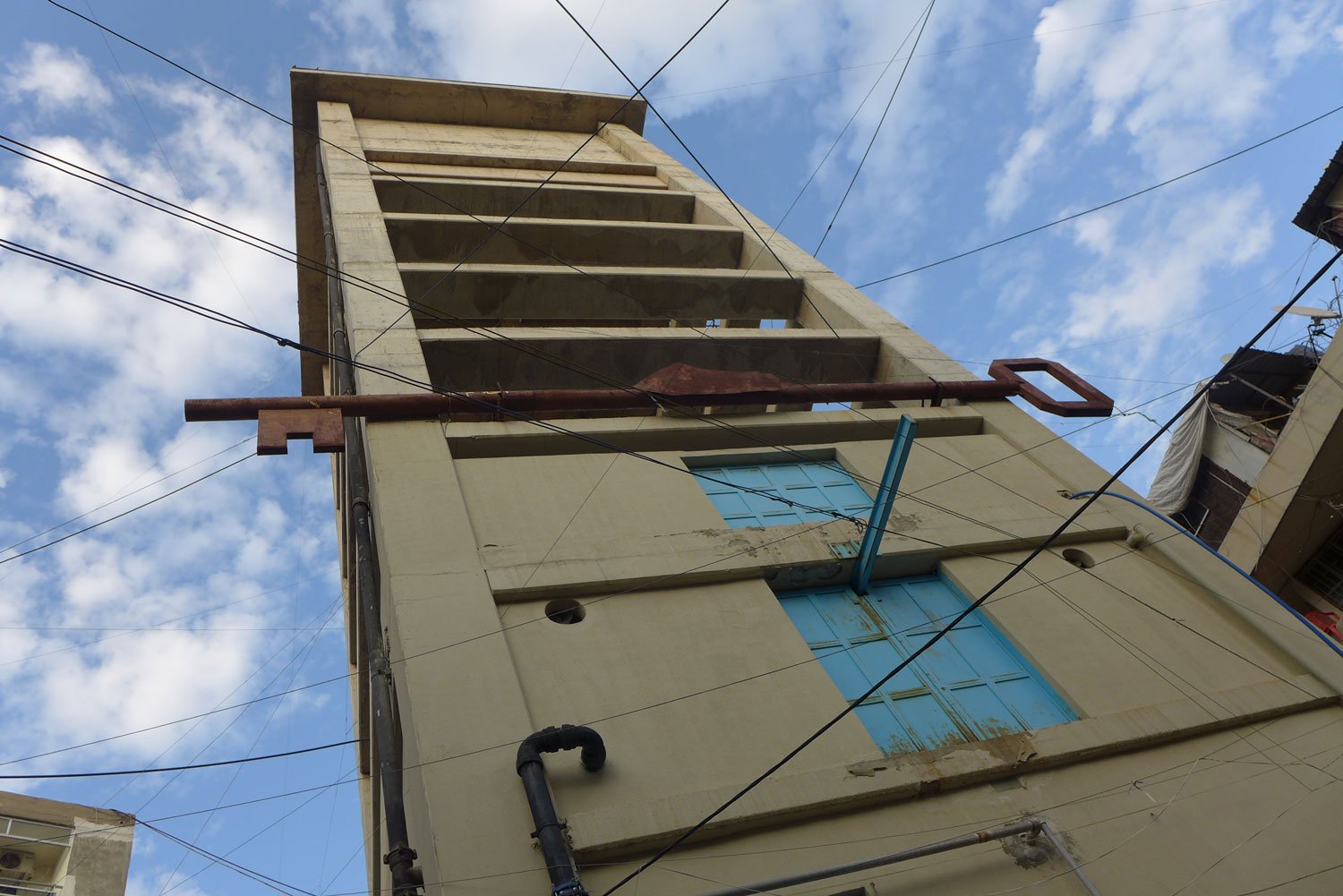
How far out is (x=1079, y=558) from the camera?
8453 millimetres

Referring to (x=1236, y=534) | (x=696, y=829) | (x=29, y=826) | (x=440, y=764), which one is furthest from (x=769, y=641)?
(x=29, y=826)

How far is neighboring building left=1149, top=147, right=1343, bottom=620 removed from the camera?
610 inches

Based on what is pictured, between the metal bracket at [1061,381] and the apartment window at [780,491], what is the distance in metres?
2.73

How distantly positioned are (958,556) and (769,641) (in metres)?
2.34

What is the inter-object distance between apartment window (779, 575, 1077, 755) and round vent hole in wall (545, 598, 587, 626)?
1.74 metres

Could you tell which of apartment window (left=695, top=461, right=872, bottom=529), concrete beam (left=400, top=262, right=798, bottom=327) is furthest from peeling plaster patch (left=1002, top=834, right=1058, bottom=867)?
concrete beam (left=400, top=262, right=798, bottom=327)

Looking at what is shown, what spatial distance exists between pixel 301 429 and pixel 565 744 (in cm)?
439

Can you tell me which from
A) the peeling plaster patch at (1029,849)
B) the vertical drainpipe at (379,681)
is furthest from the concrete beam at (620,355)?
the peeling plaster patch at (1029,849)

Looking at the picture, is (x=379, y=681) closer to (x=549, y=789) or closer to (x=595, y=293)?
(x=549, y=789)

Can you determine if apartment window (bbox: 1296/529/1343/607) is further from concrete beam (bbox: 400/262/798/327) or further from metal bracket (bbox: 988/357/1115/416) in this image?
concrete beam (bbox: 400/262/798/327)

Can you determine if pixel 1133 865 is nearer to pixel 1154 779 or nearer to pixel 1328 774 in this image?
pixel 1154 779

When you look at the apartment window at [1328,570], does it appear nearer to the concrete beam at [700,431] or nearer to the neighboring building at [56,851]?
the concrete beam at [700,431]

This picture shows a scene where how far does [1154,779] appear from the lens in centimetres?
622

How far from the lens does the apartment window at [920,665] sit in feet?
22.1
